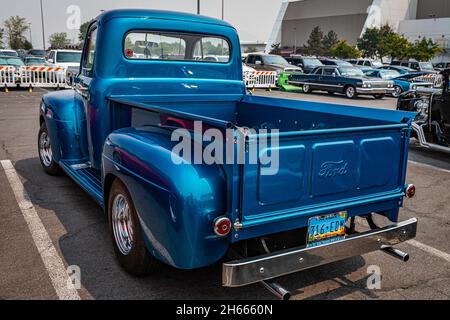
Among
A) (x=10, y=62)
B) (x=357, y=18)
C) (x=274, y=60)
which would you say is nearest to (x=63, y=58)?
(x=10, y=62)

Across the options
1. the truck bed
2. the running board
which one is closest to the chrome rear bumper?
the truck bed

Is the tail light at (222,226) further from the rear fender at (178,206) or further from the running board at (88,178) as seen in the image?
the running board at (88,178)

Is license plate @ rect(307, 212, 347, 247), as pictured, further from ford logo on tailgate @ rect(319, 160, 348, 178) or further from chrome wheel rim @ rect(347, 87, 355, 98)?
chrome wheel rim @ rect(347, 87, 355, 98)

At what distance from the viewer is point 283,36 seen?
414 ft

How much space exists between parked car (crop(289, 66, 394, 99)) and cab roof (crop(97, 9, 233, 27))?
15.3 metres

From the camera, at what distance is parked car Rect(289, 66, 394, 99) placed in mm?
19453

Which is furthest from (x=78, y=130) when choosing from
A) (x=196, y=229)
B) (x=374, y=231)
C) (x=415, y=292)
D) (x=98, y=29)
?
(x=415, y=292)

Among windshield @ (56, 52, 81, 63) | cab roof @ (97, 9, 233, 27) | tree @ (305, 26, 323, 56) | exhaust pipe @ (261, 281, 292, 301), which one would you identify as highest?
tree @ (305, 26, 323, 56)

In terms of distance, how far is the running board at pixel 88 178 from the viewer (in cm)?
416

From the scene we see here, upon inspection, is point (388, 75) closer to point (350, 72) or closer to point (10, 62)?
point (350, 72)

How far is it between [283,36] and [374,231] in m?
129

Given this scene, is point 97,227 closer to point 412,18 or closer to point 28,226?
point 28,226

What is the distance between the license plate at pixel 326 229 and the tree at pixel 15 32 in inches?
3250

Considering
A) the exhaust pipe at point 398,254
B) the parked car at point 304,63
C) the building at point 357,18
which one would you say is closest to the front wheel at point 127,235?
the exhaust pipe at point 398,254
